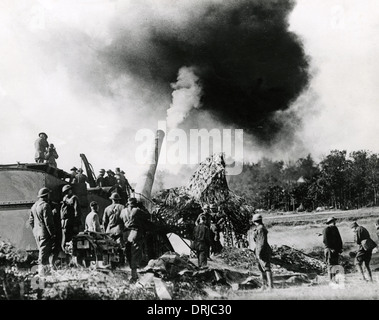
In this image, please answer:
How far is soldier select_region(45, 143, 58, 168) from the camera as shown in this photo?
927 cm

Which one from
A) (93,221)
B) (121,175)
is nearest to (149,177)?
(121,175)

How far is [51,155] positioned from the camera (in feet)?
30.5

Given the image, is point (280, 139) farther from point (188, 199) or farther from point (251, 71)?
point (188, 199)

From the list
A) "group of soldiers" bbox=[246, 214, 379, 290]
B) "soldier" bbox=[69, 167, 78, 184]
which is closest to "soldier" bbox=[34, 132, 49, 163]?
"soldier" bbox=[69, 167, 78, 184]

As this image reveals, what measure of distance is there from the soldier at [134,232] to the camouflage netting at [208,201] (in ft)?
3.88

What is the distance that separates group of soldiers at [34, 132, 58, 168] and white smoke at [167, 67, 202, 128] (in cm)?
230

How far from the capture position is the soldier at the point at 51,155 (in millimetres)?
9273

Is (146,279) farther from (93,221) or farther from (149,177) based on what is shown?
(149,177)

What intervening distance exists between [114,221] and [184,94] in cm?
268

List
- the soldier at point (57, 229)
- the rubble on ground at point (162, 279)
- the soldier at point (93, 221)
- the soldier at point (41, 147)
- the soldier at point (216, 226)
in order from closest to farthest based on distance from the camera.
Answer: the rubble on ground at point (162, 279) → the soldier at point (57, 229) → the soldier at point (93, 221) → the soldier at point (41, 147) → the soldier at point (216, 226)

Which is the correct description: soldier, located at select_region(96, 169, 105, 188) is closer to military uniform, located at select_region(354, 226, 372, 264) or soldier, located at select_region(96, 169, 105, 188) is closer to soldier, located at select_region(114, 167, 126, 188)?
soldier, located at select_region(114, 167, 126, 188)

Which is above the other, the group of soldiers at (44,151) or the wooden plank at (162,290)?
the group of soldiers at (44,151)

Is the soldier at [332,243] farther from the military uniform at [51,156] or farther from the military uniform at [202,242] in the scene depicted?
the military uniform at [51,156]

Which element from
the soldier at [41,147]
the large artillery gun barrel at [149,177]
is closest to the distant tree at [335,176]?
the large artillery gun barrel at [149,177]
